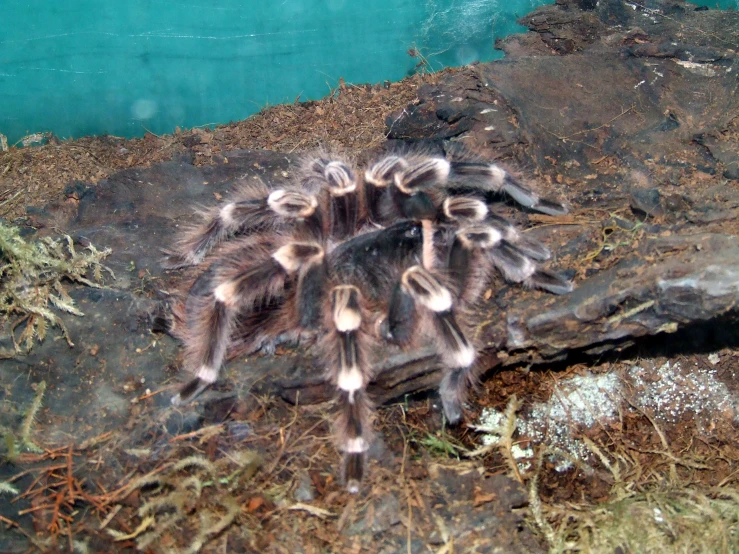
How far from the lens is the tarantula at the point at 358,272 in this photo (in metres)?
2.48

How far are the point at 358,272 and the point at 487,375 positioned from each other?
0.74 meters

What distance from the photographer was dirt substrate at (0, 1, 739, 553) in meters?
2.30

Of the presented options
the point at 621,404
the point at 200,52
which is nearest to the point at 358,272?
the point at 621,404

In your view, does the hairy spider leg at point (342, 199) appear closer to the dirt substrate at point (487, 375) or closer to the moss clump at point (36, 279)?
the dirt substrate at point (487, 375)

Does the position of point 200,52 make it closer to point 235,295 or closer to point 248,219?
point 248,219

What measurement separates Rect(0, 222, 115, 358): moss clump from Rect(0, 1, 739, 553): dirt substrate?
0.15 feet

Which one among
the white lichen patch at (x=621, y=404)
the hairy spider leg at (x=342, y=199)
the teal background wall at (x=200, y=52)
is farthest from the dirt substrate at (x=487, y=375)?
the hairy spider leg at (x=342, y=199)

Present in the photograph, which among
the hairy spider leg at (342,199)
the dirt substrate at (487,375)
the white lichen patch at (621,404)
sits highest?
the hairy spider leg at (342,199)

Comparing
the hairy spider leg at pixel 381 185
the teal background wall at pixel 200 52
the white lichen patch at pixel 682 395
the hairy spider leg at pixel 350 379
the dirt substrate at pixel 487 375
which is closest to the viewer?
the dirt substrate at pixel 487 375

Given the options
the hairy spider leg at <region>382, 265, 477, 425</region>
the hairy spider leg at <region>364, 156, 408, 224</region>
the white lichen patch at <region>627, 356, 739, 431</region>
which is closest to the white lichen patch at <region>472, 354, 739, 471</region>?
the white lichen patch at <region>627, 356, 739, 431</region>

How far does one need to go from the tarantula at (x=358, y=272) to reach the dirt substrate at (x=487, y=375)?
120 millimetres

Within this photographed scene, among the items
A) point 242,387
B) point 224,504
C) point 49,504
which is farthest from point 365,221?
point 49,504

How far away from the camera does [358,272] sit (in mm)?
2633

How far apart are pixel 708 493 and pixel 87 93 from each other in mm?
3661
